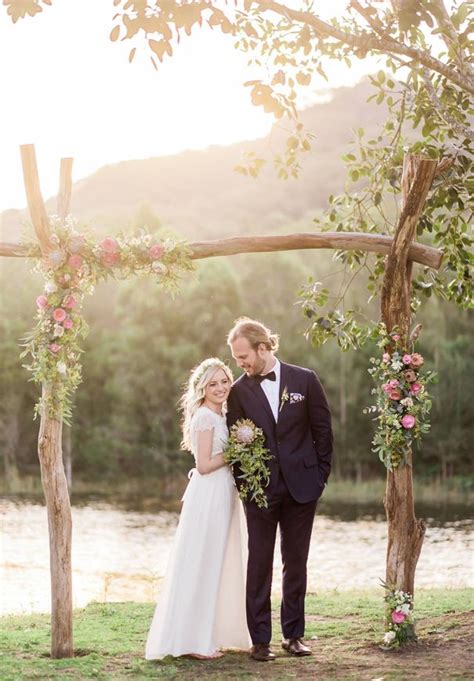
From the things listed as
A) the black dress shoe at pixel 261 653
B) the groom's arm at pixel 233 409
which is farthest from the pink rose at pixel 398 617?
the groom's arm at pixel 233 409

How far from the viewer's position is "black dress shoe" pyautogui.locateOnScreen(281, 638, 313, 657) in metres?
6.11

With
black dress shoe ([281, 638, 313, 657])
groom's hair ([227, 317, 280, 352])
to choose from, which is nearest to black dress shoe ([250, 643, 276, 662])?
black dress shoe ([281, 638, 313, 657])

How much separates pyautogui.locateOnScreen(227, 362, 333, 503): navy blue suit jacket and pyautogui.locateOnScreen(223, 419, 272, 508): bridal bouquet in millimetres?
56

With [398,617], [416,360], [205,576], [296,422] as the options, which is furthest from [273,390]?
[398,617]

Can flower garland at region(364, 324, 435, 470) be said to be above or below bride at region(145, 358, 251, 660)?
above

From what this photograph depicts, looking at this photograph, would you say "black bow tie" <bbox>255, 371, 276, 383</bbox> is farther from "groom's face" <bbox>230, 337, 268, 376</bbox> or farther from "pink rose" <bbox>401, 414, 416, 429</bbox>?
"pink rose" <bbox>401, 414, 416, 429</bbox>

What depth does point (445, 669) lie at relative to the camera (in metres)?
5.70

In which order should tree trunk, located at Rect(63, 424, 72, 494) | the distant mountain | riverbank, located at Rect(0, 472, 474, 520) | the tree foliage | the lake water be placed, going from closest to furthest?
the tree foliage, the lake water, riverbank, located at Rect(0, 472, 474, 520), tree trunk, located at Rect(63, 424, 72, 494), the distant mountain

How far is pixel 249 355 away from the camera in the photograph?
5.95 metres

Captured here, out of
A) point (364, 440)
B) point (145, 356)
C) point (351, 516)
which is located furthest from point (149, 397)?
point (351, 516)

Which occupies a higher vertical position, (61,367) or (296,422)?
(61,367)

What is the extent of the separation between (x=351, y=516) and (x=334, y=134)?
182 ft

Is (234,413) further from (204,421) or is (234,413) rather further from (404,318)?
(404,318)

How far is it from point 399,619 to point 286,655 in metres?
0.75
